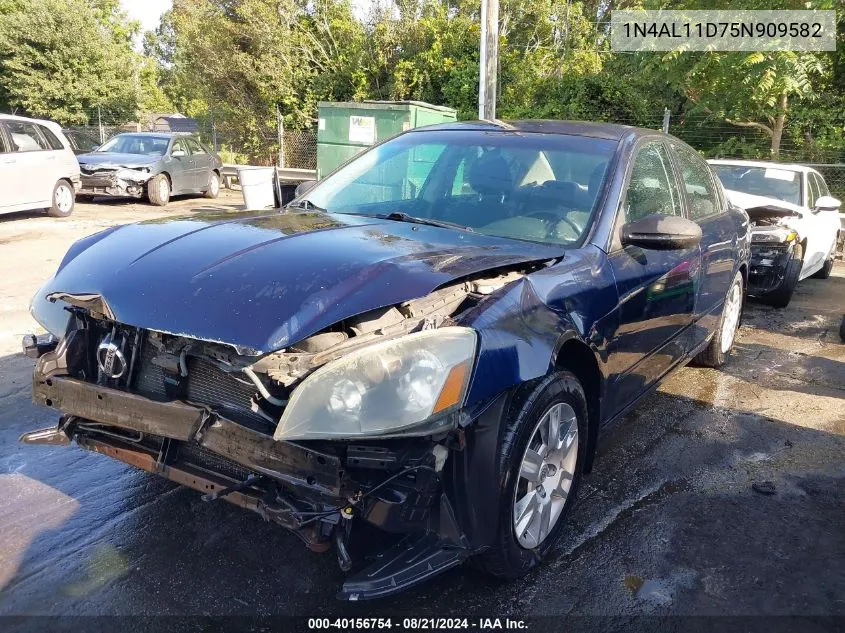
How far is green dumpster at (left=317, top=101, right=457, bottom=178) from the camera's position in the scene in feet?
42.3

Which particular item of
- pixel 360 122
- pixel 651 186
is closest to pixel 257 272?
pixel 651 186

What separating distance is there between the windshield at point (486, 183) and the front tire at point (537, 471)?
2.75 ft

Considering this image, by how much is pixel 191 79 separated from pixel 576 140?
21562 mm

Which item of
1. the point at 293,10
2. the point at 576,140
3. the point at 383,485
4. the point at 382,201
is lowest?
the point at 383,485

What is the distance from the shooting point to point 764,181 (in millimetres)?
8742

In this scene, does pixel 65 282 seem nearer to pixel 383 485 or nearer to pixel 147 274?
pixel 147 274

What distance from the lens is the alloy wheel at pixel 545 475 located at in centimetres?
263

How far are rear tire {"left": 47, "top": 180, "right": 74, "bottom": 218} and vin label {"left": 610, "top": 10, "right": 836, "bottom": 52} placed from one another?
11.2m

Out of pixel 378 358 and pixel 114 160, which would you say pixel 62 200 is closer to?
pixel 114 160

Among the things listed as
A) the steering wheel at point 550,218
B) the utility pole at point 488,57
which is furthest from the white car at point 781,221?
the utility pole at point 488,57

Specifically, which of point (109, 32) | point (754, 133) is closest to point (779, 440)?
point (754, 133)

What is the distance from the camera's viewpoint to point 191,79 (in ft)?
73.8

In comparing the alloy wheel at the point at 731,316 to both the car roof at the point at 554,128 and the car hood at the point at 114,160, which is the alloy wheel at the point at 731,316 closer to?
the car roof at the point at 554,128

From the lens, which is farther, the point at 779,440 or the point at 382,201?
the point at 779,440
